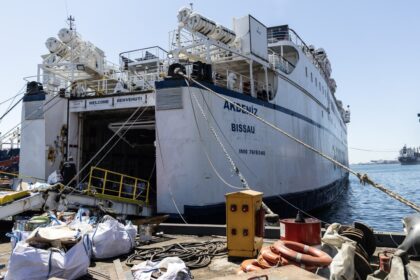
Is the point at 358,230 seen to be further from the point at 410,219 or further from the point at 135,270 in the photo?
the point at 135,270

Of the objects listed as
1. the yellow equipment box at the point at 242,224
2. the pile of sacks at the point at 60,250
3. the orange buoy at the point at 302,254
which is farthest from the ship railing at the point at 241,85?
the orange buoy at the point at 302,254

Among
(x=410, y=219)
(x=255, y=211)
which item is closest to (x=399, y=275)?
(x=410, y=219)

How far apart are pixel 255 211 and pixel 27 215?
8015mm

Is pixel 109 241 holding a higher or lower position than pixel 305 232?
lower

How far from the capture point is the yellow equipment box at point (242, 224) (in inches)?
227

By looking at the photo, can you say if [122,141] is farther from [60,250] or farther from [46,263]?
[46,263]

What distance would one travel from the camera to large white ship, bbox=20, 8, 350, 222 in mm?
10586

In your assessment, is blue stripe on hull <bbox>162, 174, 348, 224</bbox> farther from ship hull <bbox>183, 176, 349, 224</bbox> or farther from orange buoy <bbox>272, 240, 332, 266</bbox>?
orange buoy <bbox>272, 240, 332, 266</bbox>

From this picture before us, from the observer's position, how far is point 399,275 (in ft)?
11.1

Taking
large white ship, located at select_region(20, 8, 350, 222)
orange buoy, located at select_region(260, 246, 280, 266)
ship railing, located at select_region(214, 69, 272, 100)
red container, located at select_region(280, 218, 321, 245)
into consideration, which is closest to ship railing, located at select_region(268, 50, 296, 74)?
large white ship, located at select_region(20, 8, 350, 222)

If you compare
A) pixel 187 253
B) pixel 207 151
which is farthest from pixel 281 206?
pixel 187 253

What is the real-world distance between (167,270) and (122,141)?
42.0ft

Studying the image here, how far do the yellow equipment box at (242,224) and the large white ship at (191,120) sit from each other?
13.5ft

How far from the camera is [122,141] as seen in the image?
16750 millimetres
